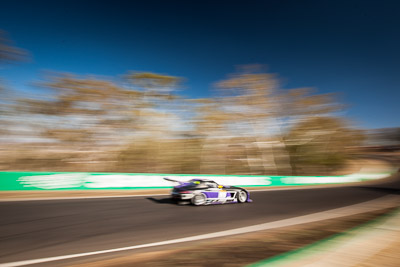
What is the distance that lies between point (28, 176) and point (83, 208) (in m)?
5.18

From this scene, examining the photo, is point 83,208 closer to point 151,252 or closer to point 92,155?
point 151,252

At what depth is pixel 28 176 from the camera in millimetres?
11438

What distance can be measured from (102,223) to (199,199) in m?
3.85

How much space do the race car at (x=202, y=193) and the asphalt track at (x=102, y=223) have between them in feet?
1.40

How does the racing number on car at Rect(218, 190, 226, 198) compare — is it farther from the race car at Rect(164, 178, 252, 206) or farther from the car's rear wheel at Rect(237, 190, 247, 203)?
the car's rear wheel at Rect(237, 190, 247, 203)

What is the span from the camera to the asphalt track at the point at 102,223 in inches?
176

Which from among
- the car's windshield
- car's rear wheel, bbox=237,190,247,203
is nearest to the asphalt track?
the car's windshield

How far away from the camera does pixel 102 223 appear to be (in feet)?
20.5

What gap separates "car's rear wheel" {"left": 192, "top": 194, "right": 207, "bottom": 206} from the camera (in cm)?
920

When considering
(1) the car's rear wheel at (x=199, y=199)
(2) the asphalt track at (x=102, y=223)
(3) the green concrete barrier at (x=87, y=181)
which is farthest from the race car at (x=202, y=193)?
(3) the green concrete barrier at (x=87, y=181)

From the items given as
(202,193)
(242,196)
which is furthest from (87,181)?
(242,196)

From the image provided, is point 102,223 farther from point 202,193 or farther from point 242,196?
point 242,196

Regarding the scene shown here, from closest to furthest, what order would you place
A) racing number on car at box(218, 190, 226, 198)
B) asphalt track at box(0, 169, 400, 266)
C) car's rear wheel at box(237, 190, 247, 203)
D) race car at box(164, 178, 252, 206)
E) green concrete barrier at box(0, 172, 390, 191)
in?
1. asphalt track at box(0, 169, 400, 266)
2. race car at box(164, 178, 252, 206)
3. racing number on car at box(218, 190, 226, 198)
4. car's rear wheel at box(237, 190, 247, 203)
5. green concrete barrier at box(0, 172, 390, 191)

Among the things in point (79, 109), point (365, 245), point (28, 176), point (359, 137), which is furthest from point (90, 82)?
point (359, 137)
